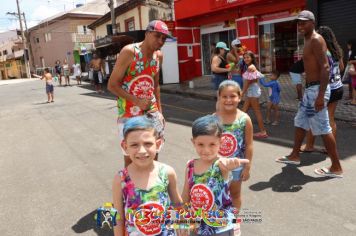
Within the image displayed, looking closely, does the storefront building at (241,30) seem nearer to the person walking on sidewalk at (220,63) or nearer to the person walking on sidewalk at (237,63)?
the person walking on sidewalk at (237,63)

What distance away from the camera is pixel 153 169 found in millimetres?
2186

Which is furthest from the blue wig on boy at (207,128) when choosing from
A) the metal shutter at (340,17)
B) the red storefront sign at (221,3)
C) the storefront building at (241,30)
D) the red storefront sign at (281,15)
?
the red storefront sign at (221,3)

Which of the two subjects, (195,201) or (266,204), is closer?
(195,201)

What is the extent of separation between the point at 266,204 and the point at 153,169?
2.12 meters

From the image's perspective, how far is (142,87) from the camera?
3.42m

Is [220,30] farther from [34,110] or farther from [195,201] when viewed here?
[195,201]

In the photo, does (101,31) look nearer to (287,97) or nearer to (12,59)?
(287,97)

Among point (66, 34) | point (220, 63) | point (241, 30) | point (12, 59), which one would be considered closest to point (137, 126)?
point (220, 63)

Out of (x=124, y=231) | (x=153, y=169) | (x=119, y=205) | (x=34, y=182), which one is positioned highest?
(x=153, y=169)

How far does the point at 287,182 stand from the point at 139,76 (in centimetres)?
240

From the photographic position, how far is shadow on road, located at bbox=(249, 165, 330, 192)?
14.0 ft

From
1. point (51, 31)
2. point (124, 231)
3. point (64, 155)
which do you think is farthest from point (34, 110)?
point (51, 31)

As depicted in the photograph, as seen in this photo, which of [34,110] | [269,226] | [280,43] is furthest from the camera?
[280,43]

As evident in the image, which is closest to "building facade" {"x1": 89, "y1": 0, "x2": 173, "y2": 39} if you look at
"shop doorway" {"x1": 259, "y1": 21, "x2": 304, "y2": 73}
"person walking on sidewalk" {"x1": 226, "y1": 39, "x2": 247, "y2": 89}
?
"shop doorway" {"x1": 259, "y1": 21, "x2": 304, "y2": 73}
